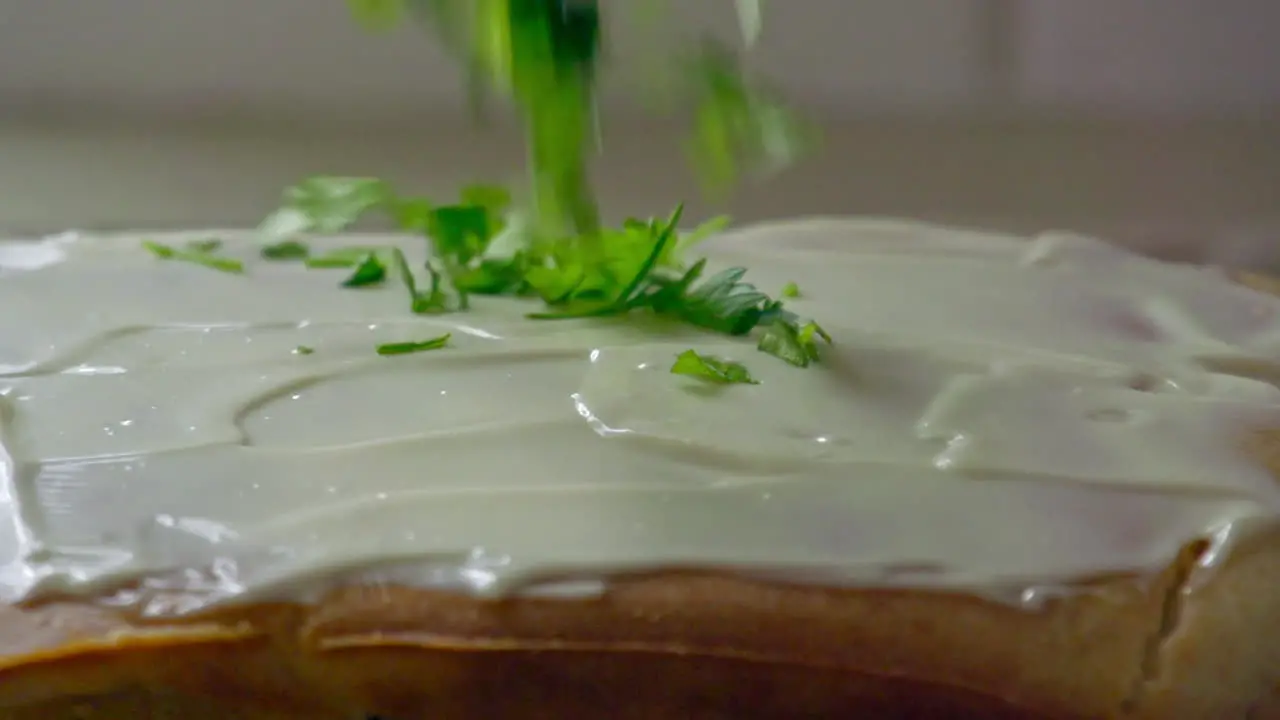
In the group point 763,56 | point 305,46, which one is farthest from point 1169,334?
point 305,46

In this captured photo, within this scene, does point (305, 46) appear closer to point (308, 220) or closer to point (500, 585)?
point (308, 220)

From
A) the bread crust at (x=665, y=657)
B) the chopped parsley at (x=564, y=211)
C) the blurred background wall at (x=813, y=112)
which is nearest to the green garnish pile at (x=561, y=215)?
the chopped parsley at (x=564, y=211)

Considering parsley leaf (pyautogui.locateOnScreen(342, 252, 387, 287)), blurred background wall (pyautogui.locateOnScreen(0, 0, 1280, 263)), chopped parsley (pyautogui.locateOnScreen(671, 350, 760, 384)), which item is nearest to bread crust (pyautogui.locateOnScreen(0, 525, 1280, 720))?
chopped parsley (pyautogui.locateOnScreen(671, 350, 760, 384))

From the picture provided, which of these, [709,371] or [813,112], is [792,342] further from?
[813,112]

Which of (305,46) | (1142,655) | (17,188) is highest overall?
(305,46)

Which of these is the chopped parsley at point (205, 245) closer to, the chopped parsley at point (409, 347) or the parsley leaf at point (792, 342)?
the chopped parsley at point (409, 347)
